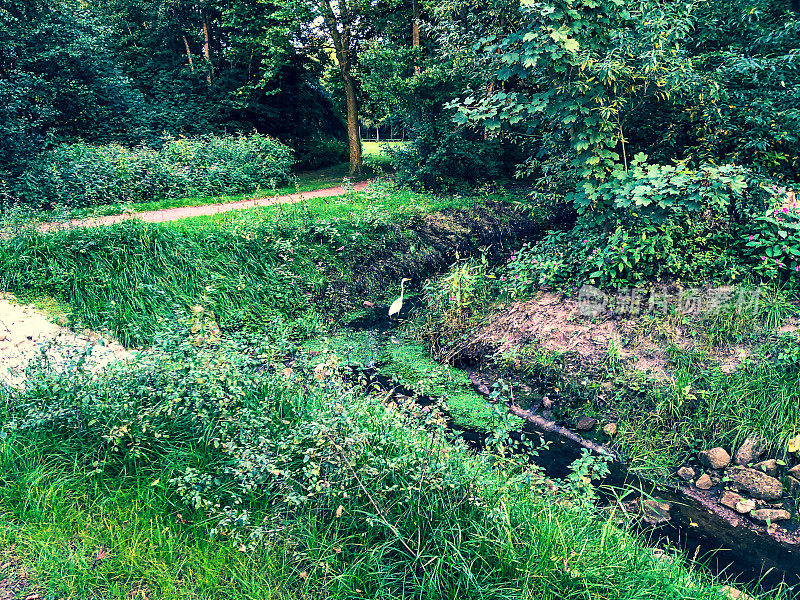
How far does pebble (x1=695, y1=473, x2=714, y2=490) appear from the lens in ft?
14.6

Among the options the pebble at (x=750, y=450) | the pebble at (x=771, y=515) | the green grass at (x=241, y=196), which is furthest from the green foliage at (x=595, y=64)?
the green grass at (x=241, y=196)

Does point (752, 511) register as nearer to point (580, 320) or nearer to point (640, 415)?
point (640, 415)

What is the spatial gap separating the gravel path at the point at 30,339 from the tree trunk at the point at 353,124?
34.2 feet

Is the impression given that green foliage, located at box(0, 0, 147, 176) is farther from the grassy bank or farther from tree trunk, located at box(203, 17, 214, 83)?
the grassy bank

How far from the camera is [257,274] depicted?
304 inches

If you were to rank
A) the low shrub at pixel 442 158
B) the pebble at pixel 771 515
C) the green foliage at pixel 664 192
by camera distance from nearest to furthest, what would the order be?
the pebble at pixel 771 515, the green foliage at pixel 664 192, the low shrub at pixel 442 158

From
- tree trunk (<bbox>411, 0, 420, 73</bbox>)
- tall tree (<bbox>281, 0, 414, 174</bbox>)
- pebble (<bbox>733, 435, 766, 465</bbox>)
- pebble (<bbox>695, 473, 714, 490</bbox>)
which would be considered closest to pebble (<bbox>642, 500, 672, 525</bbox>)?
pebble (<bbox>695, 473, 714, 490</bbox>)

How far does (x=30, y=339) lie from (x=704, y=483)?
22.7 ft

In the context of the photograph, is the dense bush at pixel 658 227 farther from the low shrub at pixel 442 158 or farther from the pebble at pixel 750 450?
the low shrub at pixel 442 158

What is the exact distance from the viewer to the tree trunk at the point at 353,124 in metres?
14.7

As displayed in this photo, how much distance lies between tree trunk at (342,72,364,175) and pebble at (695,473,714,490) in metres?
12.7

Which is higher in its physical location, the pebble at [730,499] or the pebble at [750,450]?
the pebble at [750,450]

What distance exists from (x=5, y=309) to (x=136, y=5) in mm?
15136

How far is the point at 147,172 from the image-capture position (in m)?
10.8
